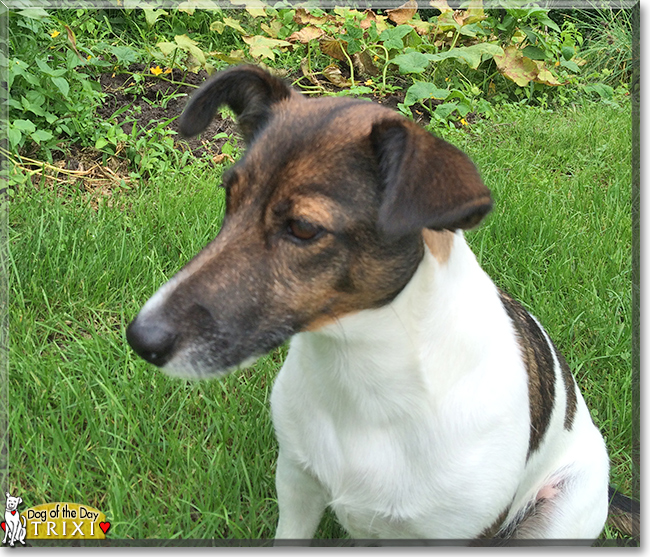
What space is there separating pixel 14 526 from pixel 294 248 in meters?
1.61

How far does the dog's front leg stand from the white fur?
0.29ft

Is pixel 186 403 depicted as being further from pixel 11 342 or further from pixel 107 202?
pixel 107 202

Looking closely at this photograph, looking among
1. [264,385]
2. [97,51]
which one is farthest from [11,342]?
[97,51]

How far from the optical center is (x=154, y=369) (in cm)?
329

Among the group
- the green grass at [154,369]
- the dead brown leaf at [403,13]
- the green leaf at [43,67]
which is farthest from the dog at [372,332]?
the dead brown leaf at [403,13]

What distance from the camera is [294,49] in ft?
20.9

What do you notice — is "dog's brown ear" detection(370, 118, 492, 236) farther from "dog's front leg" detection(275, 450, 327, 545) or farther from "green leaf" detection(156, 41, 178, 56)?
"green leaf" detection(156, 41, 178, 56)

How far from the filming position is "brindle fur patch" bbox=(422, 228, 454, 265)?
219cm

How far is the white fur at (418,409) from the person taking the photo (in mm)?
2246

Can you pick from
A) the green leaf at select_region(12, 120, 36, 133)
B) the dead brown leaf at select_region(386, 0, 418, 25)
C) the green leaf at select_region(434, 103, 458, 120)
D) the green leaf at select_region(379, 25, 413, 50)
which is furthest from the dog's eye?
the dead brown leaf at select_region(386, 0, 418, 25)

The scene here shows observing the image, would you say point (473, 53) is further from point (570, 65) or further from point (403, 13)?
point (570, 65)

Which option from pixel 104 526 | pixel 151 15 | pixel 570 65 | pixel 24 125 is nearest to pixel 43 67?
pixel 24 125

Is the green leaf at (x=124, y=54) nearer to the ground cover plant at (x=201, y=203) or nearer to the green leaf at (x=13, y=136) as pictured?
the ground cover plant at (x=201, y=203)

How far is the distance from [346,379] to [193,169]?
2.96 metres
